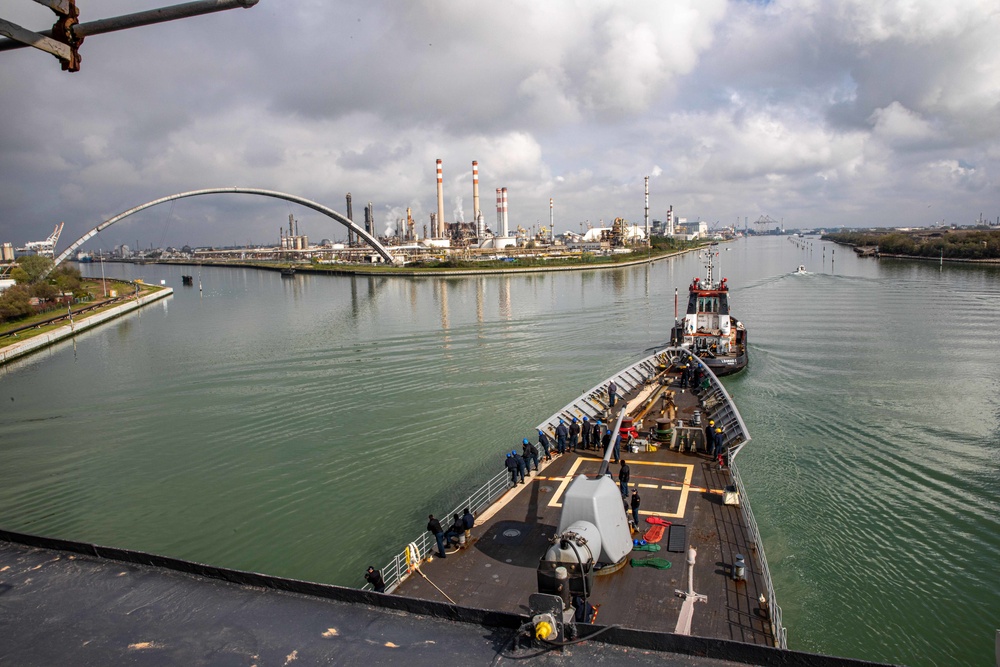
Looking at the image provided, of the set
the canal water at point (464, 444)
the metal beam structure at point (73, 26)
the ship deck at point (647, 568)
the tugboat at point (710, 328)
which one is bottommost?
the canal water at point (464, 444)

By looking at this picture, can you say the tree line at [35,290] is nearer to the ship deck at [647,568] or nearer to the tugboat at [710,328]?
the tugboat at [710,328]

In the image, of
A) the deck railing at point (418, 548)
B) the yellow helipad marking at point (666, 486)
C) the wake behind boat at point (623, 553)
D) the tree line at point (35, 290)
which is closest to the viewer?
the wake behind boat at point (623, 553)

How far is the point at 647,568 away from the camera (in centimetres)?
1162

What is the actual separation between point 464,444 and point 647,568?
13.4 meters

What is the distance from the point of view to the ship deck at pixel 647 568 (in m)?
10.1

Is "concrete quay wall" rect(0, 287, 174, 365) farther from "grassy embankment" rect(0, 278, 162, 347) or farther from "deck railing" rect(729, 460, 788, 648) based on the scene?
"deck railing" rect(729, 460, 788, 648)

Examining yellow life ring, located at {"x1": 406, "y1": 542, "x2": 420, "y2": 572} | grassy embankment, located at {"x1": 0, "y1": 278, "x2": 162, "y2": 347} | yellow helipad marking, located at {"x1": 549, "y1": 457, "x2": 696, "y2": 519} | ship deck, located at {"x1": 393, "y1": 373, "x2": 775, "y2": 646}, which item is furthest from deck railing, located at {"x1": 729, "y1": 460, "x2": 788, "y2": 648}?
grassy embankment, located at {"x1": 0, "y1": 278, "x2": 162, "y2": 347}

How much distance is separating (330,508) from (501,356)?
73.3 feet

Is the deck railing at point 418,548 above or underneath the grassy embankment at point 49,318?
underneath

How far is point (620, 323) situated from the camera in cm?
5397

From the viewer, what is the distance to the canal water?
1505 cm

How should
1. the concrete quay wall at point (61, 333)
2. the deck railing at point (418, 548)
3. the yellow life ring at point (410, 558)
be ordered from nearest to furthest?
the deck railing at point (418, 548)
the yellow life ring at point (410, 558)
the concrete quay wall at point (61, 333)

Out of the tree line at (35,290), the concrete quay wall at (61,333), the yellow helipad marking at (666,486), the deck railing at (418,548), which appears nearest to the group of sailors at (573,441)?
the yellow helipad marking at (666,486)

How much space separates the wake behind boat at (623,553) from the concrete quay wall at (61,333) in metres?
47.7
